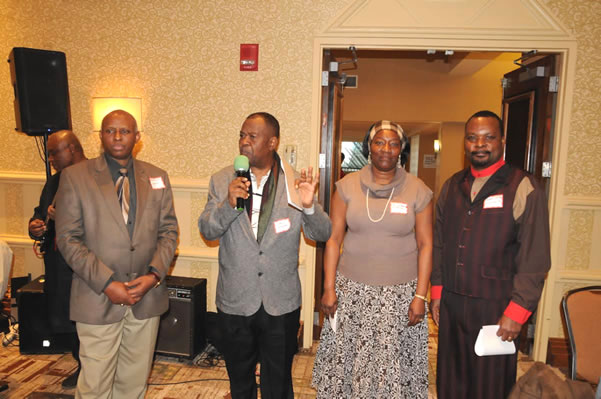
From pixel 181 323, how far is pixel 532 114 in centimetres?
360

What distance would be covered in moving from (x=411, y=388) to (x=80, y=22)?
4.13 meters

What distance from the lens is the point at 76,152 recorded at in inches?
118

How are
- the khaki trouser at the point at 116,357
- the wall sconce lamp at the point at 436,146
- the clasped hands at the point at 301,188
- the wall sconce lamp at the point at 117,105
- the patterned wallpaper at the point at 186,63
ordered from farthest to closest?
the wall sconce lamp at the point at 436,146 → the wall sconce lamp at the point at 117,105 → the patterned wallpaper at the point at 186,63 → the khaki trouser at the point at 116,357 → the clasped hands at the point at 301,188

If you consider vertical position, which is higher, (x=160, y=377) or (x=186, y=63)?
(x=186, y=63)

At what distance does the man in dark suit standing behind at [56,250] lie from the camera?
109 inches

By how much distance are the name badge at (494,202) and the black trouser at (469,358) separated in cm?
50

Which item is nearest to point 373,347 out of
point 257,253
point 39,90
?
point 257,253

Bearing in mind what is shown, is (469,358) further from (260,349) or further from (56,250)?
(56,250)

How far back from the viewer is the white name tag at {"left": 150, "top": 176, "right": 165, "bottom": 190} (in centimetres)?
232

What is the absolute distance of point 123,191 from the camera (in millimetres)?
2199

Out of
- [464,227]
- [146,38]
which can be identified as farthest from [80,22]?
[464,227]

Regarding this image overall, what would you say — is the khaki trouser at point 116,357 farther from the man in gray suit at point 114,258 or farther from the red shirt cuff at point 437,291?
the red shirt cuff at point 437,291

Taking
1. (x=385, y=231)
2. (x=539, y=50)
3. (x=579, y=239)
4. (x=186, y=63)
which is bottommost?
(x=579, y=239)

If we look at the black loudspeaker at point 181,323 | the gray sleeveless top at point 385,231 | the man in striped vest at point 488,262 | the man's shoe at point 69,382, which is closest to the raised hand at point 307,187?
the gray sleeveless top at point 385,231
